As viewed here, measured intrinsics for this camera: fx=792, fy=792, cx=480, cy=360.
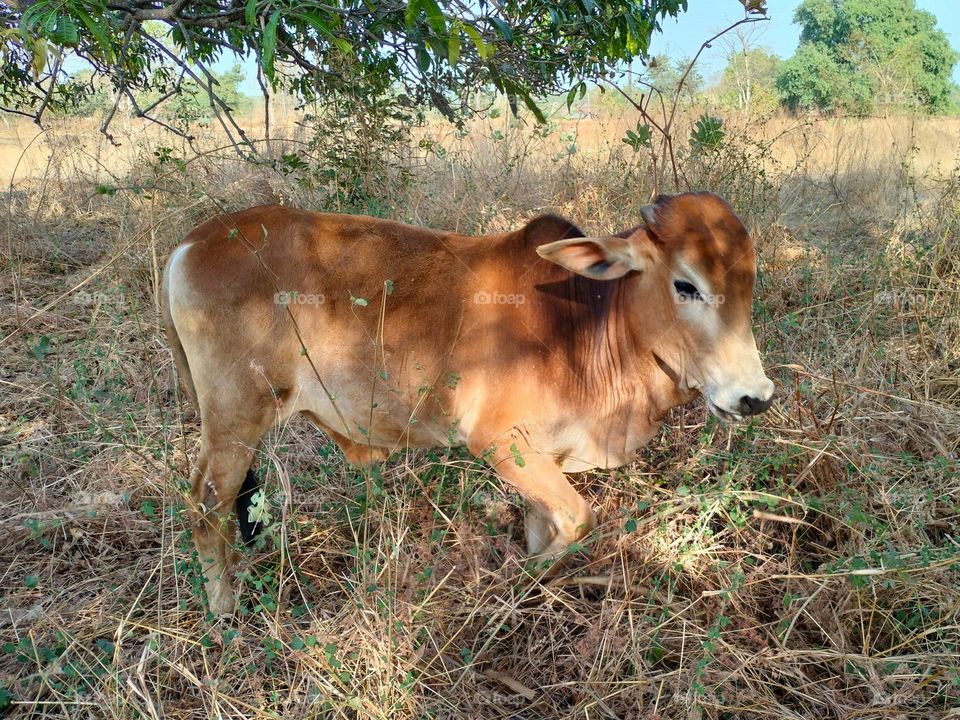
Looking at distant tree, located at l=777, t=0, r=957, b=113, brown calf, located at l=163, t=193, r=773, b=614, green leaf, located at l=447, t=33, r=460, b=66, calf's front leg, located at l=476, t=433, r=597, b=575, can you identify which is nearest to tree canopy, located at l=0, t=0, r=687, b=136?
green leaf, located at l=447, t=33, r=460, b=66

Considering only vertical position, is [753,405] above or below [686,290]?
below

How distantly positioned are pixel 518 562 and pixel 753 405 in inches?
38.6

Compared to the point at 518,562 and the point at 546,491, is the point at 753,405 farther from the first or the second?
the point at 518,562

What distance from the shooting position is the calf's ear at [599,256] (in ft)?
8.90

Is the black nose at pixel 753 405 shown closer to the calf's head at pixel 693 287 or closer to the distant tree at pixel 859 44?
A: the calf's head at pixel 693 287

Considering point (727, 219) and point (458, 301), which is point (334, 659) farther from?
point (727, 219)

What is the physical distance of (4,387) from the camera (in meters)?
4.24

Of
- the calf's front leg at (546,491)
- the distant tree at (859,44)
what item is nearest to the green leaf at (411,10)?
the calf's front leg at (546,491)

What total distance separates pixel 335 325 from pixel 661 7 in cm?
250

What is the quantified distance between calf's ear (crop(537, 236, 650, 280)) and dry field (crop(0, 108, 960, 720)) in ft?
2.72

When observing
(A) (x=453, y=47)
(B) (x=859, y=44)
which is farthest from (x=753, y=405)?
(B) (x=859, y=44)

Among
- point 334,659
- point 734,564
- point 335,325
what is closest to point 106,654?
point 334,659

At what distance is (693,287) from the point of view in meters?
2.73

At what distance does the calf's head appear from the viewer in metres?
2.66
